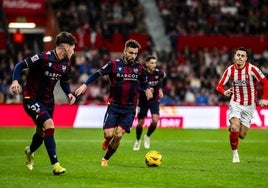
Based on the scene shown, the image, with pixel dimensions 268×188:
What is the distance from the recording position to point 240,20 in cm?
4028

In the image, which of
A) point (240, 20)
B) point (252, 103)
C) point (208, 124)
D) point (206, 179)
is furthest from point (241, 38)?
point (206, 179)

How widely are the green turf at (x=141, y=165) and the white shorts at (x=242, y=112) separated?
2.96 feet

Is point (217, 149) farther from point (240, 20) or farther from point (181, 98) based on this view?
point (240, 20)

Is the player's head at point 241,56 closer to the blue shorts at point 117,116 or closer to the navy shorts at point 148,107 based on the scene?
the blue shorts at point 117,116

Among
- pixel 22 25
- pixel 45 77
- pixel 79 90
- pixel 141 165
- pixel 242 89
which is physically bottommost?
pixel 141 165

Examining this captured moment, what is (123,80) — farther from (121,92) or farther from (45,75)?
(45,75)

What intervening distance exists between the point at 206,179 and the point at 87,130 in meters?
16.2

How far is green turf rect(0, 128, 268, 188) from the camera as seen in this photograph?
12641mm

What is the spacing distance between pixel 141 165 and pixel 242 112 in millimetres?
2577

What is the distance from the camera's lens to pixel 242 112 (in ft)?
54.5

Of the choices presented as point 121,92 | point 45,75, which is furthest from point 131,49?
point 45,75

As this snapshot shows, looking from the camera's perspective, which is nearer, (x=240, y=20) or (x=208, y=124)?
(x=208, y=124)

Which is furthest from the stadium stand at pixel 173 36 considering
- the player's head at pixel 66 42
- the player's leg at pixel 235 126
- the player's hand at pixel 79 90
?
the player's head at pixel 66 42

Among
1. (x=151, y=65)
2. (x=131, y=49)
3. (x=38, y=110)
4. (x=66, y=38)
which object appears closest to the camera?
(x=66, y=38)
